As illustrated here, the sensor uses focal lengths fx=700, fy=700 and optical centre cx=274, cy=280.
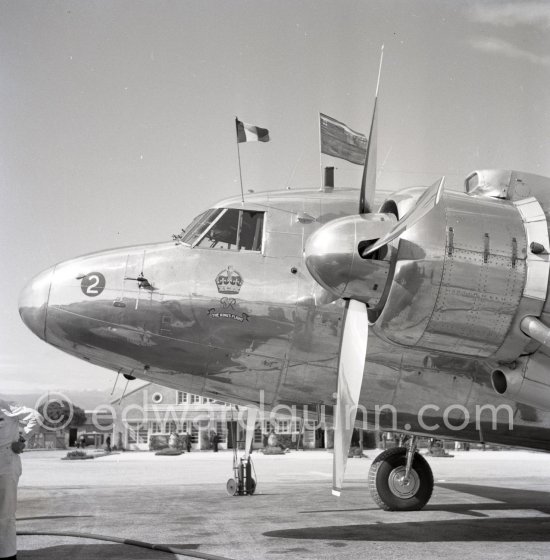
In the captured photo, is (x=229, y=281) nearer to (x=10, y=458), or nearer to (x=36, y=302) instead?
(x=36, y=302)

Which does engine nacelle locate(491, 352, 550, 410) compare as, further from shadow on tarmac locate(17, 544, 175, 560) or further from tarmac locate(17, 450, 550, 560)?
shadow on tarmac locate(17, 544, 175, 560)

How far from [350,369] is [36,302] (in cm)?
573

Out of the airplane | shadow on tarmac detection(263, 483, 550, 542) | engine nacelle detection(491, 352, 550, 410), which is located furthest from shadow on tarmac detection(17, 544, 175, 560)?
engine nacelle detection(491, 352, 550, 410)

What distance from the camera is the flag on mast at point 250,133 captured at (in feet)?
49.3

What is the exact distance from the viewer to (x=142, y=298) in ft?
38.4

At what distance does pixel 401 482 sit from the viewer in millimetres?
13891

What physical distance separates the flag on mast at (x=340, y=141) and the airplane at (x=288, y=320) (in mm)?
3755

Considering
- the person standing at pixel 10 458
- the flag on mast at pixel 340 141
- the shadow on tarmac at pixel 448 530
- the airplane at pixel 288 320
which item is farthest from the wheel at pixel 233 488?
the person standing at pixel 10 458

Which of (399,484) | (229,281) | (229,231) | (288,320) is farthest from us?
(399,484)

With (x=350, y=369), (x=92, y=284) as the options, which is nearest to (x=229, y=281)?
(x=92, y=284)

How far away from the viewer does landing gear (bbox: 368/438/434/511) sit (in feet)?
45.4

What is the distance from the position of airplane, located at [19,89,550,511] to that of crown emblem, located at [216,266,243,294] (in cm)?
2

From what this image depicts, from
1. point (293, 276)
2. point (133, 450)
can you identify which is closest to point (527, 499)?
point (293, 276)

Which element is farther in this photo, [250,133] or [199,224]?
[250,133]
